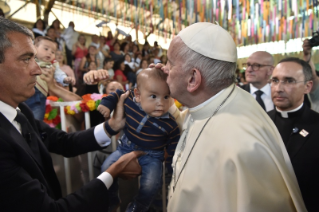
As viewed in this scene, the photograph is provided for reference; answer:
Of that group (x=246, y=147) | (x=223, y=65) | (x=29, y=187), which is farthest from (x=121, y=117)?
(x=246, y=147)

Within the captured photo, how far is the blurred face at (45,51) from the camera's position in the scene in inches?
118

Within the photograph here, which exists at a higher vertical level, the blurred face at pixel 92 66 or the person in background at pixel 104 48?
the person in background at pixel 104 48

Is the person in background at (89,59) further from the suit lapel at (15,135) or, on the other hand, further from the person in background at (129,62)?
the suit lapel at (15,135)

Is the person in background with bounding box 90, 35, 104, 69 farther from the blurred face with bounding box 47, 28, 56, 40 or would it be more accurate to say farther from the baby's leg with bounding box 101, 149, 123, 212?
the baby's leg with bounding box 101, 149, 123, 212

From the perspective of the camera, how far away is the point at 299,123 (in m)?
2.19

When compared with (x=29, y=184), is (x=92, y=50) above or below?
above

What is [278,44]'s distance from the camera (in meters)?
9.39

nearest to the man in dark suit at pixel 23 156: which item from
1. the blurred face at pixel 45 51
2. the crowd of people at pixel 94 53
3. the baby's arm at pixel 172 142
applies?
the baby's arm at pixel 172 142

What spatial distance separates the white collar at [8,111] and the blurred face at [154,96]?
88 cm

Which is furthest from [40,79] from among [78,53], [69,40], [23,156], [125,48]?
[125,48]

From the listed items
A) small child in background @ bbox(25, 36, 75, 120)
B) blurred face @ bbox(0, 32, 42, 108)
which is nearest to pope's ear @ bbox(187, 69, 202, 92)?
blurred face @ bbox(0, 32, 42, 108)

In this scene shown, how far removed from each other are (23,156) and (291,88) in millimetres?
2381

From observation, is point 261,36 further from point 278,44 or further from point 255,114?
point 255,114

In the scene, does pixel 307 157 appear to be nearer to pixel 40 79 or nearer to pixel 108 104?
pixel 108 104
